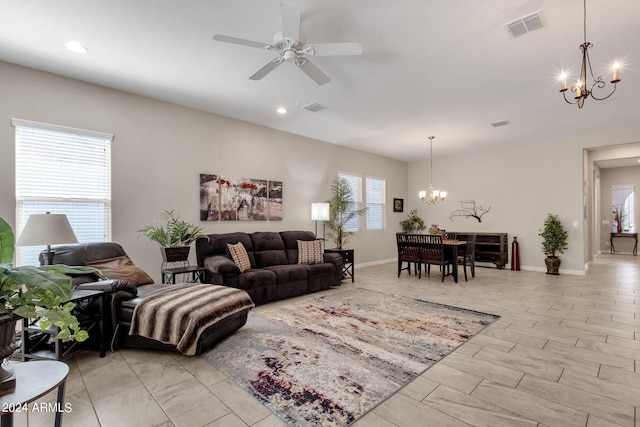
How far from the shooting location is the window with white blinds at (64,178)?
3.48 metres

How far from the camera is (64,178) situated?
12.2ft

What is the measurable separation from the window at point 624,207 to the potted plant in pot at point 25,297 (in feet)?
44.8

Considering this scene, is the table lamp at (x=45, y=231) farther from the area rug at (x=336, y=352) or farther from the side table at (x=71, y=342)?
the area rug at (x=336, y=352)

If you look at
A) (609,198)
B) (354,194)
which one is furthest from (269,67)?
(609,198)

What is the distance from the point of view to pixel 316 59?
3348 mm

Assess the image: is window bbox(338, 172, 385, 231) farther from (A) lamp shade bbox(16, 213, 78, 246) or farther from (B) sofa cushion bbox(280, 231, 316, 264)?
(A) lamp shade bbox(16, 213, 78, 246)

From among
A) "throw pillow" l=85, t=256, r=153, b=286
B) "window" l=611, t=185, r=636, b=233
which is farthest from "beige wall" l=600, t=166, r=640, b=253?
"throw pillow" l=85, t=256, r=153, b=286

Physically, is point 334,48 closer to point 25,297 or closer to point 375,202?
point 25,297

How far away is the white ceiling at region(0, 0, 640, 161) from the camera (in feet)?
8.35

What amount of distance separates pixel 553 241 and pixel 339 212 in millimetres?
4518

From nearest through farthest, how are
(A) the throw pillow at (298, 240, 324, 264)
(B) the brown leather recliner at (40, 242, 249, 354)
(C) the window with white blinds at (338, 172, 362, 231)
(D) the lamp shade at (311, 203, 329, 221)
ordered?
1. (B) the brown leather recliner at (40, 242, 249, 354)
2. (A) the throw pillow at (298, 240, 324, 264)
3. (D) the lamp shade at (311, 203, 329, 221)
4. (C) the window with white blinds at (338, 172, 362, 231)

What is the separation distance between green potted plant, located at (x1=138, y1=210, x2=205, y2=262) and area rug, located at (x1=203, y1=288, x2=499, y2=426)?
1.33 m

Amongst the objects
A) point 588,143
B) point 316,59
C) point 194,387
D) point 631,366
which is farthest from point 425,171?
point 194,387

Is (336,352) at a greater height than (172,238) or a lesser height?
lesser
